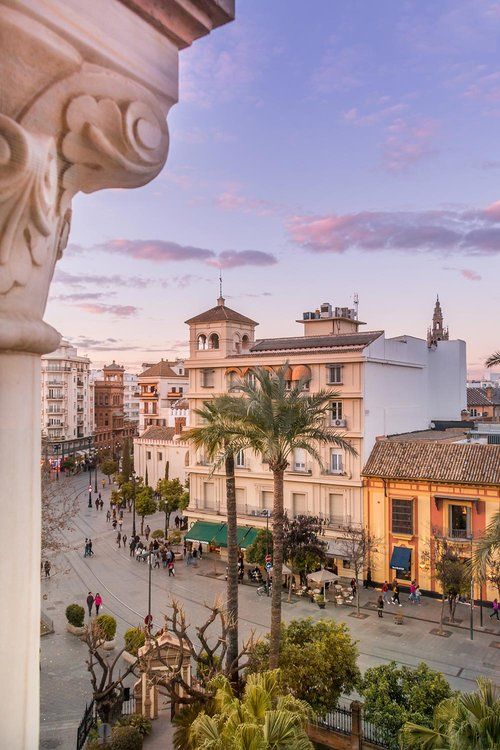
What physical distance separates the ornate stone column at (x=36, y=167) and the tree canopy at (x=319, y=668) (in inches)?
478

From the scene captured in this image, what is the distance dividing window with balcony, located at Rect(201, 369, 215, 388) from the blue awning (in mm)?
13791

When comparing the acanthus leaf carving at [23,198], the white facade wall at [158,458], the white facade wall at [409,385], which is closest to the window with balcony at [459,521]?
the white facade wall at [409,385]

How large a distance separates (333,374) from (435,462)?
A: 6.50 meters

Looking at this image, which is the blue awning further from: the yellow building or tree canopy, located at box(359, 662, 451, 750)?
tree canopy, located at box(359, 662, 451, 750)

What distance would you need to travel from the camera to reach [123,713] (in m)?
14.9

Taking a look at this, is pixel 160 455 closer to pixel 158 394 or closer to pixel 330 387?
pixel 158 394

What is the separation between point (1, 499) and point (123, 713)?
51.2 feet

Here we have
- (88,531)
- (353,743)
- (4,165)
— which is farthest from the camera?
Result: (88,531)

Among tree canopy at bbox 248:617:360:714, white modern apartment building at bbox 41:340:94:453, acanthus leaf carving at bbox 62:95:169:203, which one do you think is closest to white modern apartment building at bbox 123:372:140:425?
white modern apartment building at bbox 41:340:94:453

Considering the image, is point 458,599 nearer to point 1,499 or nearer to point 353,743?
point 353,743

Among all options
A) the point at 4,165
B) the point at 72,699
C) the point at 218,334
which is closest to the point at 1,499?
the point at 4,165

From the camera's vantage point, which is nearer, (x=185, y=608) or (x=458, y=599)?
(x=185, y=608)

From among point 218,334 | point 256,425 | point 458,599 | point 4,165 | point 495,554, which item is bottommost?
point 458,599

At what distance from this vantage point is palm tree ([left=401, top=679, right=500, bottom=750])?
6.71m
